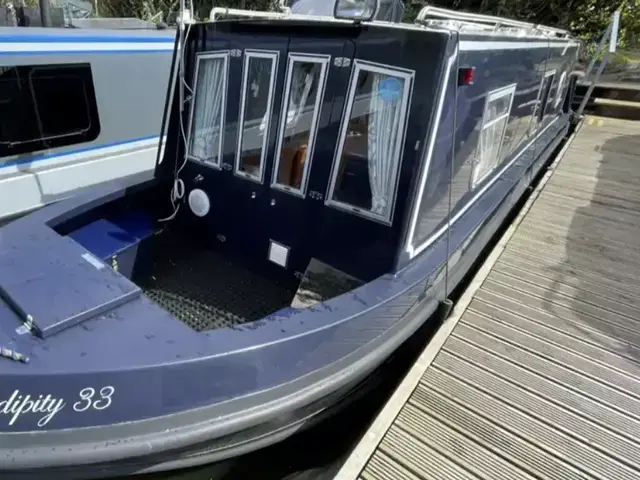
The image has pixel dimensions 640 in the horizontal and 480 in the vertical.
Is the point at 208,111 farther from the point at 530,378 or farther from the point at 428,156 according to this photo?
the point at 530,378

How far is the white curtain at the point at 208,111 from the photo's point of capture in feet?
10.5

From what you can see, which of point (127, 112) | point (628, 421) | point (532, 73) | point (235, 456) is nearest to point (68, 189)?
point (127, 112)

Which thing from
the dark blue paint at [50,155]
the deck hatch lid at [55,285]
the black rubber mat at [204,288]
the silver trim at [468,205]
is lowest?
the black rubber mat at [204,288]

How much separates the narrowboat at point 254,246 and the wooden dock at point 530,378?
1.18 feet

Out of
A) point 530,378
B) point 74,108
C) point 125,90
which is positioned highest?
point 125,90

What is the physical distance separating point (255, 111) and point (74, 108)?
8.94ft

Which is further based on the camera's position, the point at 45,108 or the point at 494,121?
the point at 45,108

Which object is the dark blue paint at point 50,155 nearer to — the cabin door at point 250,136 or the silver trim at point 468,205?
the cabin door at point 250,136

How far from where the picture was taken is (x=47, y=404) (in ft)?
6.08

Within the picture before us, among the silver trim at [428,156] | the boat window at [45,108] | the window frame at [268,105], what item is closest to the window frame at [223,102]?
the window frame at [268,105]

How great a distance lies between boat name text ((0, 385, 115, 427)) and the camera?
183cm

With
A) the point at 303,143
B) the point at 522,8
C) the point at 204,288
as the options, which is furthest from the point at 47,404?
the point at 522,8

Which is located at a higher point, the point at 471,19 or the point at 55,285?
the point at 471,19

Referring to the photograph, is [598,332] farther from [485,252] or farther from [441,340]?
[485,252]
